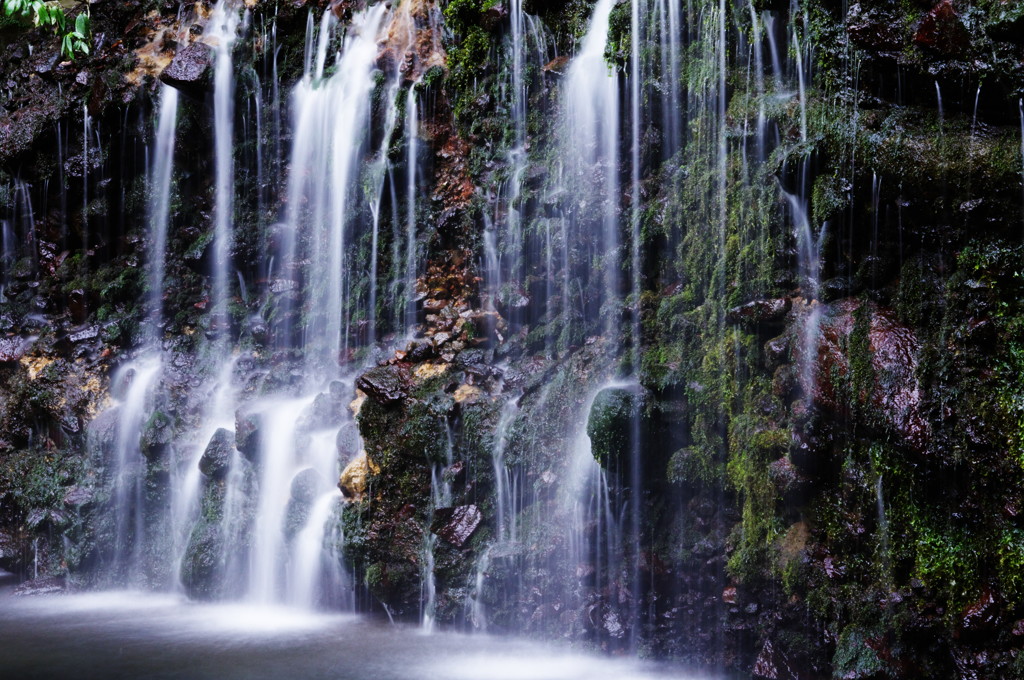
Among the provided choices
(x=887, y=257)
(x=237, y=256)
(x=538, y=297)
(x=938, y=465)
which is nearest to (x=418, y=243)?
(x=538, y=297)

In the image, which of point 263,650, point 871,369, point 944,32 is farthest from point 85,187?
point 944,32

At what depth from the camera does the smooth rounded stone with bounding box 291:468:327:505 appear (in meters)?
9.47

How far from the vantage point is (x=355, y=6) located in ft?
43.1

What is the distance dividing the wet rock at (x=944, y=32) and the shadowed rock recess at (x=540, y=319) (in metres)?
0.02

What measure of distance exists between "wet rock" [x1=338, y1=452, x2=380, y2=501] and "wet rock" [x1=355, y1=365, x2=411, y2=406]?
0.68m

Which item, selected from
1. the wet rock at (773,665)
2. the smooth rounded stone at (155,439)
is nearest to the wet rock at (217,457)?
the smooth rounded stone at (155,439)

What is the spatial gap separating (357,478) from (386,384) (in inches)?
43.7

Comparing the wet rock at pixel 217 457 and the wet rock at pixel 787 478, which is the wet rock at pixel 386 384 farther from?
the wet rock at pixel 787 478

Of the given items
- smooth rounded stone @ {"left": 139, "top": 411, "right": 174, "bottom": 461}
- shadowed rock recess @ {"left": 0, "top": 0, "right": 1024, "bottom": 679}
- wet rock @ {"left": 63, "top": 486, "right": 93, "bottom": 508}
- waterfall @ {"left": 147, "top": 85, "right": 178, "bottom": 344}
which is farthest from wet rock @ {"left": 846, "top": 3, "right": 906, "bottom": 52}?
waterfall @ {"left": 147, "top": 85, "right": 178, "bottom": 344}

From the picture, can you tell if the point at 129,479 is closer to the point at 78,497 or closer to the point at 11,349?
the point at 78,497

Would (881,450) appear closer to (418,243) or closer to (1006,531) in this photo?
(1006,531)

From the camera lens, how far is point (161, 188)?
13797 mm

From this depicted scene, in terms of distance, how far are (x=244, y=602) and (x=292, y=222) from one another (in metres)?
6.27

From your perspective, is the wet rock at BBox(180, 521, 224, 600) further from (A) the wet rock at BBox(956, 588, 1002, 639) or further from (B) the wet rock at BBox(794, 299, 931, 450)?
(A) the wet rock at BBox(956, 588, 1002, 639)
